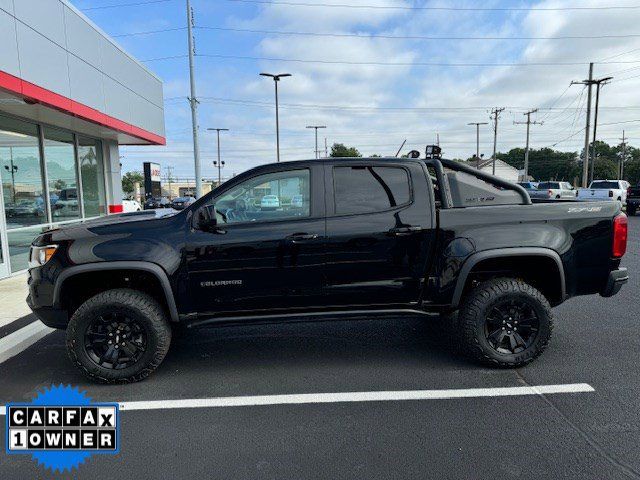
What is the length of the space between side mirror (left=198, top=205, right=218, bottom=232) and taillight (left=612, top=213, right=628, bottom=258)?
344 centimetres

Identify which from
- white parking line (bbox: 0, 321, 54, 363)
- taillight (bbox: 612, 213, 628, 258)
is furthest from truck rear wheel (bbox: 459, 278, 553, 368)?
white parking line (bbox: 0, 321, 54, 363)

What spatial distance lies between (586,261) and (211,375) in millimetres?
3434

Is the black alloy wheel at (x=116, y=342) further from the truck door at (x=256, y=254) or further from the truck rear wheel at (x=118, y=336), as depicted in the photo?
the truck door at (x=256, y=254)

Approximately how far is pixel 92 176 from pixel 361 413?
1135 cm

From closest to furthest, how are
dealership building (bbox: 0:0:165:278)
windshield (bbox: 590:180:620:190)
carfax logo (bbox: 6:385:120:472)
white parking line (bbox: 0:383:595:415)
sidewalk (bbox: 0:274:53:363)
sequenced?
carfax logo (bbox: 6:385:120:472) < white parking line (bbox: 0:383:595:415) < sidewalk (bbox: 0:274:53:363) < dealership building (bbox: 0:0:165:278) < windshield (bbox: 590:180:620:190)

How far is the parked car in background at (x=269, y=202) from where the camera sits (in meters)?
3.79

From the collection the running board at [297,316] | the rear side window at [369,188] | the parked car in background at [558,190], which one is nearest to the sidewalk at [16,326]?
the running board at [297,316]

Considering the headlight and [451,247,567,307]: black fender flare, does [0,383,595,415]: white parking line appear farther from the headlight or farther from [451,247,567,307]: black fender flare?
the headlight

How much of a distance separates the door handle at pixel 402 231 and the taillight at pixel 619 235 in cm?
173

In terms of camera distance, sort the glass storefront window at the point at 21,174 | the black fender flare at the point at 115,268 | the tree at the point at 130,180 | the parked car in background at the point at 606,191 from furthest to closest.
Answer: the tree at the point at 130,180 < the parked car in background at the point at 606,191 < the glass storefront window at the point at 21,174 < the black fender flare at the point at 115,268

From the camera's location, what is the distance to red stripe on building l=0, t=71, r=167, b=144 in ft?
21.7

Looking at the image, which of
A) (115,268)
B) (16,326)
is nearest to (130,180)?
(16,326)

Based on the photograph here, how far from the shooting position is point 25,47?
23.2 feet

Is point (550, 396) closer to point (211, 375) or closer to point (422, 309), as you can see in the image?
point (422, 309)
